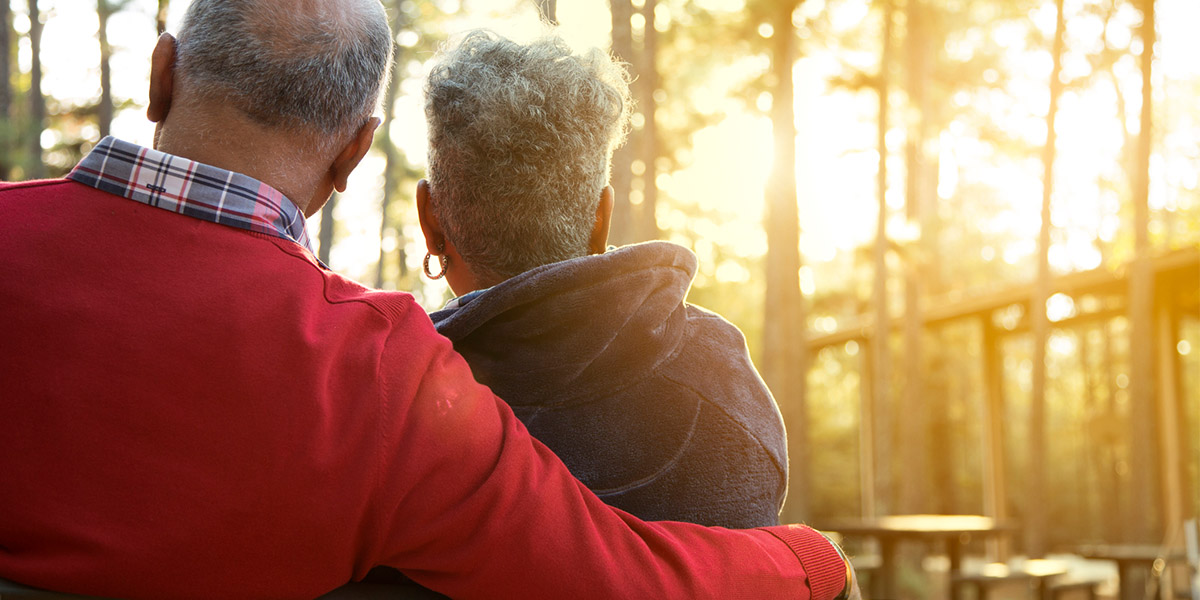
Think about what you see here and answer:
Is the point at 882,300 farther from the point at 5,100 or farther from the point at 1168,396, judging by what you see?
the point at 5,100

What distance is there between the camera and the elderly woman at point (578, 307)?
4.70 ft

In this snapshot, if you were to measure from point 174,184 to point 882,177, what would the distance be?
15.0 metres

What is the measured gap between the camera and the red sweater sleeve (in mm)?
1110

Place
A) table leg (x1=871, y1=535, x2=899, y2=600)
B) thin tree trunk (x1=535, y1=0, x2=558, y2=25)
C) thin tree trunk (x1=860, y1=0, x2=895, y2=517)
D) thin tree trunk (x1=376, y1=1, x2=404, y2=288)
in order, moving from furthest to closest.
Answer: thin tree trunk (x1=376, y1=1, x2=404, y2=288), thin tree trunk (x1=860, y1=0, x2=895, y2=517), table leg (x1=871, y1=535, x2=899, y2=600), thin tree trunk (x1=535, y1=0, x2=558, y2=25)

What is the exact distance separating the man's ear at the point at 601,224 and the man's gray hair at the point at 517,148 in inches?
0.7

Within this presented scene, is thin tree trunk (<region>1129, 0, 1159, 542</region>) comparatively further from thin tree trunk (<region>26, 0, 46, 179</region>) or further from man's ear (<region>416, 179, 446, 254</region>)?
thin tree trunk (<region>26, 0, 46, 179</region>)

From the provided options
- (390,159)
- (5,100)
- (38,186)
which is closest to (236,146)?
(38,186)

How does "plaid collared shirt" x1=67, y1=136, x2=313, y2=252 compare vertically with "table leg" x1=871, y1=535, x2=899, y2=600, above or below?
above

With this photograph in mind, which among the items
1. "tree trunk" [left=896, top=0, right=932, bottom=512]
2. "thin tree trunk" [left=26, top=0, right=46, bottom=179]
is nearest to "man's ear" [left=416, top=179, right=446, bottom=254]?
"tree trunk" [left=896, top=0, right=932, bottom=512]

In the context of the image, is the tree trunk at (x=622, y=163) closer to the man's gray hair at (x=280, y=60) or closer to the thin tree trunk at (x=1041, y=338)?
the thin tree trunk at (x=1041, y=338)

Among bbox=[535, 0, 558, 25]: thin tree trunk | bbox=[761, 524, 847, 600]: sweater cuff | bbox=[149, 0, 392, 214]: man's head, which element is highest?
bbox=[535, 0, 558, 25]: thin tree trunk

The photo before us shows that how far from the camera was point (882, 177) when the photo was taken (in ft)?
50.3

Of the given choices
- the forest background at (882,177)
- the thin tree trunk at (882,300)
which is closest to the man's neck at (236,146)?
the forest background at (882,177)

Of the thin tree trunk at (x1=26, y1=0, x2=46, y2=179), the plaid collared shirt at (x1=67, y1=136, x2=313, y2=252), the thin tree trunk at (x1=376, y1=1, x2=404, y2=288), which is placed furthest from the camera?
the thin tree trunk at (x1=376, y1=1, x2=404, y2=288)
